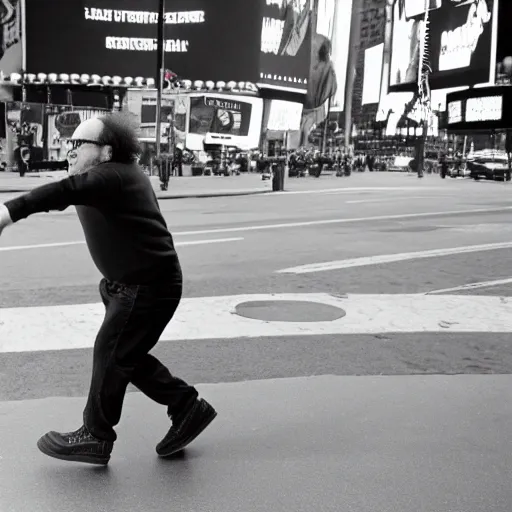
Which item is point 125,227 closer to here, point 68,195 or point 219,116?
point 68,195

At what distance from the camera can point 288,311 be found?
25.8 feet

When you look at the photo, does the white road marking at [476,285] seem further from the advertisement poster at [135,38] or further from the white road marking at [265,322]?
the advertisement poster at [135,38]

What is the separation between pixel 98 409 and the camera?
396cm

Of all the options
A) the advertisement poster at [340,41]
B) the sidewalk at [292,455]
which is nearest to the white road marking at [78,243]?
the sidewalk at [292,455]

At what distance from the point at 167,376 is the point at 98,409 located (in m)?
0.38

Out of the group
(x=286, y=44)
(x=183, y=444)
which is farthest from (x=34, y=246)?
(x=286, y=44)

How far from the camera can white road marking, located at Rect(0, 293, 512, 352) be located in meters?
6.73

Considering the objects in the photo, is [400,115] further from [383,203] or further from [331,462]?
[331,462]

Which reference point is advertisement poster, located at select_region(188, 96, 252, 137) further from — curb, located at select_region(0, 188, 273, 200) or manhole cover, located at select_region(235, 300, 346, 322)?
manhole cover, located at select_region(235, 300, 346, 322)

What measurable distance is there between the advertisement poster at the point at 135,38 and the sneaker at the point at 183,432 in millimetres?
60697

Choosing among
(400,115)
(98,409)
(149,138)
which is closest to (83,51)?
(149,138)

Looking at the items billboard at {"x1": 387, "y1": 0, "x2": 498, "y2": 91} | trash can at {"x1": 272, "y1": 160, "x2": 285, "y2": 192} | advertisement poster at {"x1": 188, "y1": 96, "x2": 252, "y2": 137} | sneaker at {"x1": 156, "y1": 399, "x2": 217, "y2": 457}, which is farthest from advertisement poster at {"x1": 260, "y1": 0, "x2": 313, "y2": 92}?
sneaker at {"x1": 156, "y1": 399, "x2": 217, "y2": 457}

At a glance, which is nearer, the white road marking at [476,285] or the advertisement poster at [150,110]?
the white road marking at [476,285]

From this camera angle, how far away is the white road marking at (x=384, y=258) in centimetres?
1073
